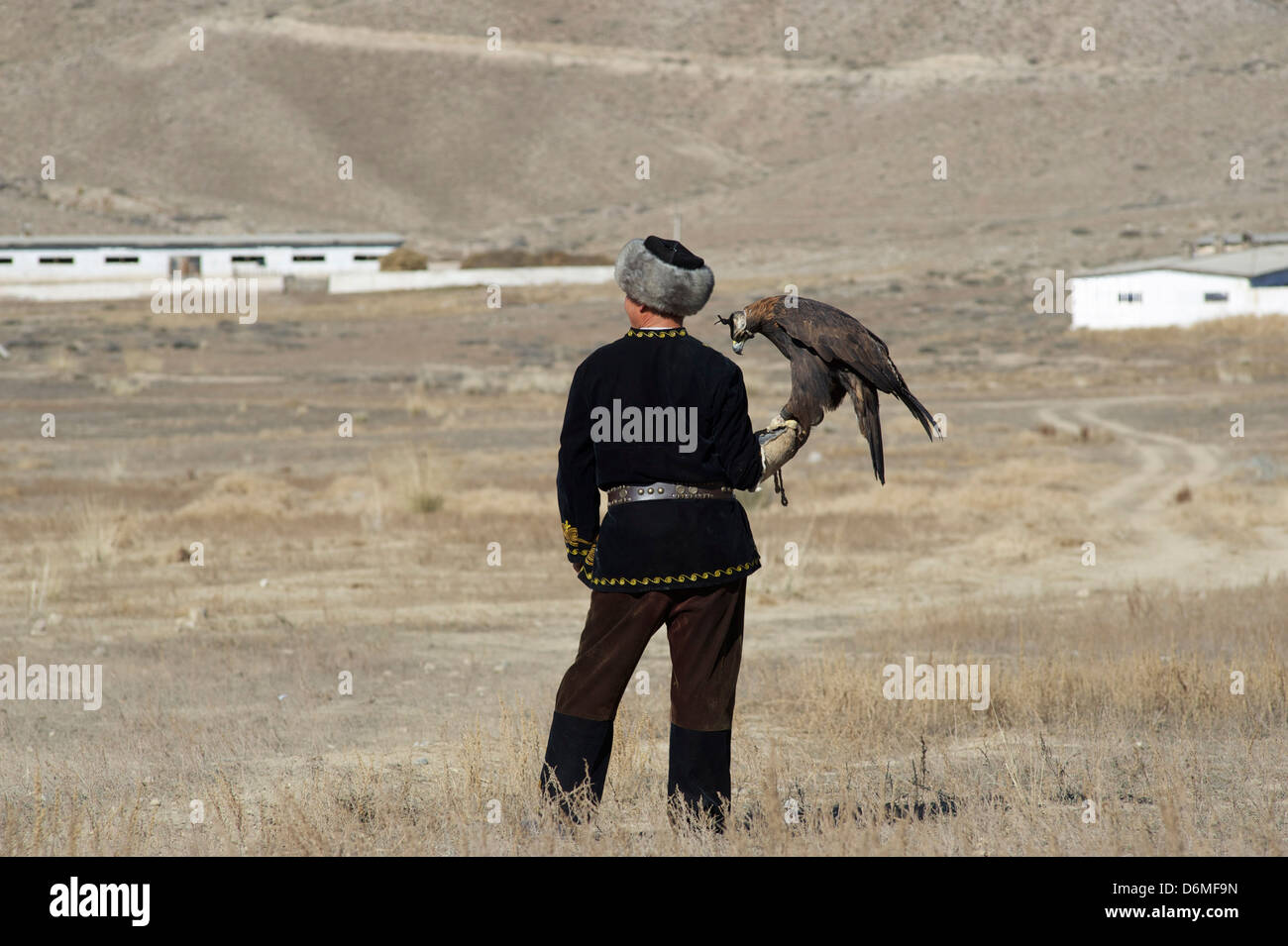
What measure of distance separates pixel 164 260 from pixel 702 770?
248 feet

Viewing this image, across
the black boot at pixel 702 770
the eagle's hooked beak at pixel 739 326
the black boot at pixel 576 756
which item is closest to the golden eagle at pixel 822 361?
the eagle's hooked beak at pixel 739 326

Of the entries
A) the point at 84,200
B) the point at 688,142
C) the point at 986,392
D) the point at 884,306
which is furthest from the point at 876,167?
the point at 986,392

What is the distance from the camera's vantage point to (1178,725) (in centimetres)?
732

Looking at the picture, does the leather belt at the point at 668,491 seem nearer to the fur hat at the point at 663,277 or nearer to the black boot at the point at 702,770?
the fur hat at the point at 663,277

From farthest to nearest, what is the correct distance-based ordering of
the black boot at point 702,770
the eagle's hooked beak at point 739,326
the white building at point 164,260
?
the white building at point 164,260, the eagle's hooked beak at point 739,326, the black boot at point 702,770

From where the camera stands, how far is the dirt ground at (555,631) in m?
5.39

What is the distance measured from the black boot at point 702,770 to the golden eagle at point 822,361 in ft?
2.79

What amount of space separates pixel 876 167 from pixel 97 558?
294 ft

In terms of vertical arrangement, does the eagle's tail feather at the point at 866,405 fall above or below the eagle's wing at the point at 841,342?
below

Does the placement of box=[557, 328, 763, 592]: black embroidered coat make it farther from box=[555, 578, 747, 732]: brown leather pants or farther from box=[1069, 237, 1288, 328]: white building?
box=[1069, 237, 1288, 328]: white building

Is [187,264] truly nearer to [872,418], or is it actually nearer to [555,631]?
[555,631]

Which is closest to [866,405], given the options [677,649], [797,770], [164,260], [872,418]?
[872,418]

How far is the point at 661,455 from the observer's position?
15.2 feet

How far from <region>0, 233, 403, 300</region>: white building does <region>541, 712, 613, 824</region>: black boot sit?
68.2 m
